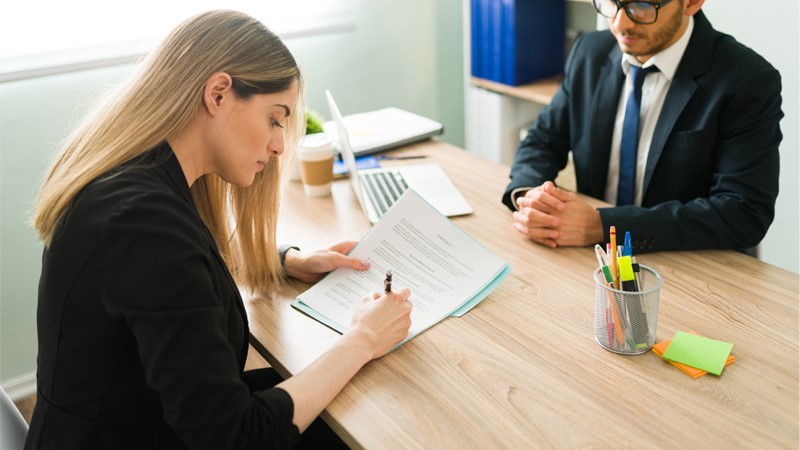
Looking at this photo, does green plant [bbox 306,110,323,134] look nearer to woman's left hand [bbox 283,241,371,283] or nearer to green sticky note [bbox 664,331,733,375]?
woman's left hand [bbox 283,241,371,283]

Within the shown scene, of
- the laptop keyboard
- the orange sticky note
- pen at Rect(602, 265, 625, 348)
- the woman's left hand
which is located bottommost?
the laptop keyboard

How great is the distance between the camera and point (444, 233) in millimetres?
1380

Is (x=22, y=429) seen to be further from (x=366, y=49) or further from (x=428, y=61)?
(x=428, y=61)

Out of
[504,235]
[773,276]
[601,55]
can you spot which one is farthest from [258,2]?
[773,276]

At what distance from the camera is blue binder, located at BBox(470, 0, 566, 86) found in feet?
8.74

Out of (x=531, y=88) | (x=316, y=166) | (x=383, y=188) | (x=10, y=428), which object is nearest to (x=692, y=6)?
(x=383, y=188)

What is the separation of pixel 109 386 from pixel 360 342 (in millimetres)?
365

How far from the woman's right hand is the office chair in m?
0.52

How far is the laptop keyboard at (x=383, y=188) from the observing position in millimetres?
1656

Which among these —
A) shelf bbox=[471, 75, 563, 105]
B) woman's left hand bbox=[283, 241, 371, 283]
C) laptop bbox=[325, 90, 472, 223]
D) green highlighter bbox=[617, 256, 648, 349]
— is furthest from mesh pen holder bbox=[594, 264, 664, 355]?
shelf bbox=[471, 75, 563, 105]

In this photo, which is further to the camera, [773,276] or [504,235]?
[504,235]

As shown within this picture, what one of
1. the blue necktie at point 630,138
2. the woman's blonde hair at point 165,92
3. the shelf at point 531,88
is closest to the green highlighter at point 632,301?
the woman's blonde hair at point 165,92

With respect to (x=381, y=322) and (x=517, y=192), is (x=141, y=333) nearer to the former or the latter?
(x=381, y=322)

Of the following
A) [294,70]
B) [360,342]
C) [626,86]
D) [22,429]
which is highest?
[294,70]
